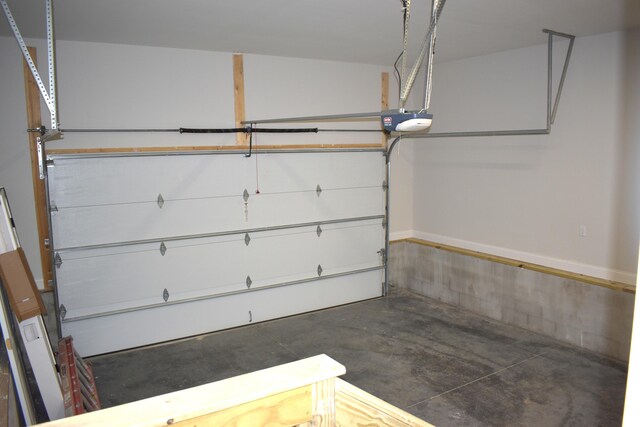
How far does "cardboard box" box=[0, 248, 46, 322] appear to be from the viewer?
3.04 meters

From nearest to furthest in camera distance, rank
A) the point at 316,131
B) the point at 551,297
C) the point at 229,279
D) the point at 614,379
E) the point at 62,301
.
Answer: the point at 614,379
the point at 62,301
the point at 551,297
the point at 229,279
the point at 316,131

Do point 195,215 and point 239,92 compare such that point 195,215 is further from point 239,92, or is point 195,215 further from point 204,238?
point 239,92

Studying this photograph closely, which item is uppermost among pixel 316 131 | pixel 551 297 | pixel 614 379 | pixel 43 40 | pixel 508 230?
pixel 43 40

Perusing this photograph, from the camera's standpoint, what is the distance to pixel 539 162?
5.27m

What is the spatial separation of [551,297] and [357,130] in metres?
3.09

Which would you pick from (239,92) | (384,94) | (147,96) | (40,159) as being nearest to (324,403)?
(40,159)

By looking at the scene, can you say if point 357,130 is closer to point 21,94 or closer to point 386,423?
point 21,94

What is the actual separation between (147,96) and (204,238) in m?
1.64

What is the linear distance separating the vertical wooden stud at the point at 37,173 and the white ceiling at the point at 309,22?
46 cm

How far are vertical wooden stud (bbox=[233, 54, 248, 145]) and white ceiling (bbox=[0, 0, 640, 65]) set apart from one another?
15 centimetres

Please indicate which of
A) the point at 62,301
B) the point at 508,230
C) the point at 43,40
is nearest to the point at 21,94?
the point at 43,40

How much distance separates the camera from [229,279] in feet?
17.9

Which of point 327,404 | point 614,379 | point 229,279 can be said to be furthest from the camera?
point 229,279

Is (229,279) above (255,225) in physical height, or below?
below
